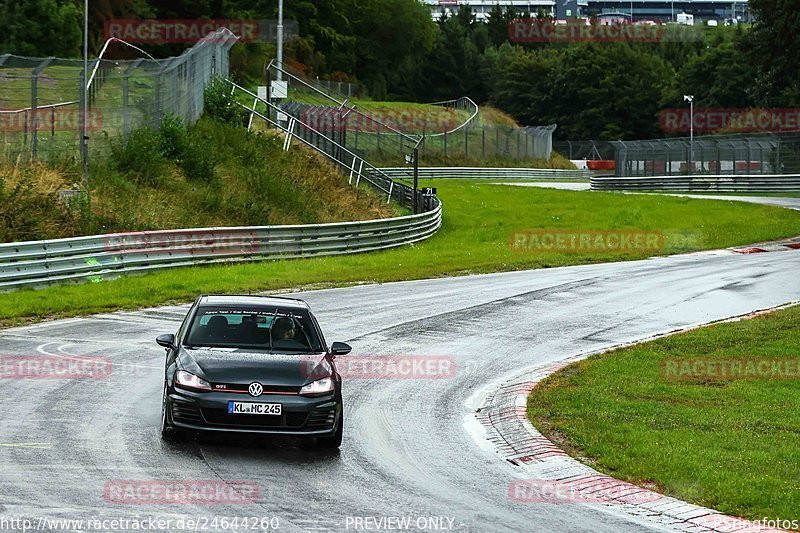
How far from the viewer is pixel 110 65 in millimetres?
31594

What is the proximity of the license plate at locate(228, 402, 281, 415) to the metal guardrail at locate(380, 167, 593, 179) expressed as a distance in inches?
2298

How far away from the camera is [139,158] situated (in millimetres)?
33969

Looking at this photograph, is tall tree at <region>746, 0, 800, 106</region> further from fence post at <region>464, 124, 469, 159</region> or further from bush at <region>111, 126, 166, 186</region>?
bush at <region>111, 126, 166, 186</region>

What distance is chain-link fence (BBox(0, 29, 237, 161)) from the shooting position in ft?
94.8

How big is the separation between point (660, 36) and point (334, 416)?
465 ft

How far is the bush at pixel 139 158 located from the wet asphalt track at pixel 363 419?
10195mm

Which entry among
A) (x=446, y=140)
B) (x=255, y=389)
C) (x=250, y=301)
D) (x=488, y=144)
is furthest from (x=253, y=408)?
(x=488, y=144)

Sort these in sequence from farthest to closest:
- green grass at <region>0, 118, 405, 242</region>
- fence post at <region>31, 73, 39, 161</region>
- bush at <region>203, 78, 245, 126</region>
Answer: bush at <region>203, 78, 245, 126</region>
fence post at <region>31, 73, 39, 161</region>
green grass at <region>0, 118, 405, 242</region>

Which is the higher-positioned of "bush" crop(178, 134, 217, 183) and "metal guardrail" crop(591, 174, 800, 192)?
"bush" crop(178, 134, 217, 183)

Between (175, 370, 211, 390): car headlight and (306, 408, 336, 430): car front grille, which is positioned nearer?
(175, 370, 211, 390): car headlight

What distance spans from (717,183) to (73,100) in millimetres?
40654

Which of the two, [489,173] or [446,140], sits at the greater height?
[446,140]

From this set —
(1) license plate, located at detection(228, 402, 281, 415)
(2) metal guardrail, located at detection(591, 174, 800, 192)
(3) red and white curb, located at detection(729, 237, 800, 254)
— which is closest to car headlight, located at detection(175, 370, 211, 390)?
(1) license plate, located at detection(228, 402, 281, 415)

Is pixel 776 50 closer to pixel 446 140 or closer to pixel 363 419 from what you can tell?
pixel 446 140
